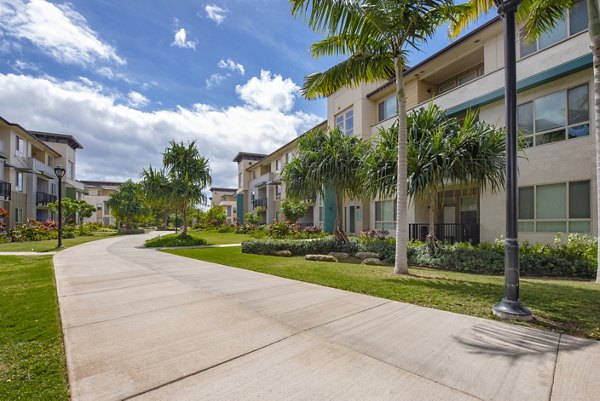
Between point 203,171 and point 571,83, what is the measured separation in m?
20.0

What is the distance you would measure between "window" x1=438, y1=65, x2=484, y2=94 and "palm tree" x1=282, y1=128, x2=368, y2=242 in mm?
8431

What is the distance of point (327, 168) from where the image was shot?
1394 centimetres

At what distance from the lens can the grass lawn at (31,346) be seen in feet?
9.05

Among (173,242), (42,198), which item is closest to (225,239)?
(173,242)

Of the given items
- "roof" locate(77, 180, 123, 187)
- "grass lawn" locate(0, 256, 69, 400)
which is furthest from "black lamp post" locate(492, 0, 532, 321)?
"roof" locate(77, 180, 123, 187)

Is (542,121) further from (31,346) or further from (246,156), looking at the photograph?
(246,156)

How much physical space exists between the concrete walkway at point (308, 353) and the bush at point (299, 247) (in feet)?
Result: 28.8

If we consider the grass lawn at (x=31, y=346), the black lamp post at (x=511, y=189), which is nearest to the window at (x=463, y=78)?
the black lamp post at (x=511, y=189)

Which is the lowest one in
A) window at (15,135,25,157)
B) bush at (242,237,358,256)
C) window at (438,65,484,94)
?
bush at (242,237,358,256)

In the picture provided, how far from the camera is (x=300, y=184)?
48.9ft

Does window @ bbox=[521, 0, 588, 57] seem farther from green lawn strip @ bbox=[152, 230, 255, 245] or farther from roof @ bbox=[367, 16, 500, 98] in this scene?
green lawn strip @ bbox=[152, 230, 255, 245]

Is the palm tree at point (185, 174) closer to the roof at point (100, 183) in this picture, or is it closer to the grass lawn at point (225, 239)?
the grass lawn at point (225, 239)

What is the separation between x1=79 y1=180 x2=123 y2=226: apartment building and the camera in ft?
239

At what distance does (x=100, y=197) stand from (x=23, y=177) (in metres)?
45.9
